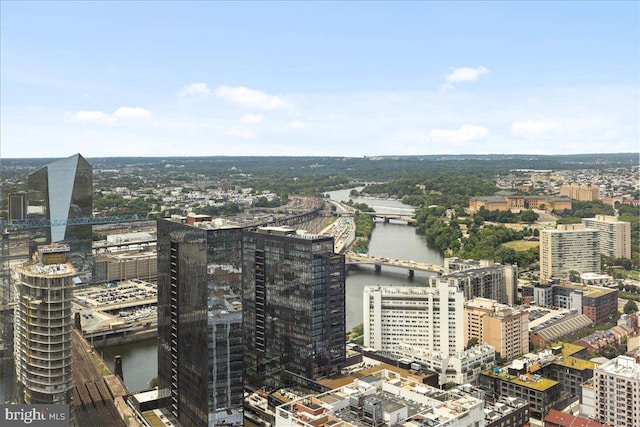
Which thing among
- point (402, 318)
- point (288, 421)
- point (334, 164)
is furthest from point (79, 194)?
point (334, 164)

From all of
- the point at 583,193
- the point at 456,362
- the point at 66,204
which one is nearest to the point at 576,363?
the point at 456,362

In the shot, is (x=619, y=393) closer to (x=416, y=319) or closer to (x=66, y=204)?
(x=416, y=319)

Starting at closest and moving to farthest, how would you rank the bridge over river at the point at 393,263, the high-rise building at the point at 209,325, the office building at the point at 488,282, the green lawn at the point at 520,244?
the high-rise building at the point at 209,325
the office building at the point at 488,282
the bridge over river at the point at 393,263
the green lawn at the point at 520,244

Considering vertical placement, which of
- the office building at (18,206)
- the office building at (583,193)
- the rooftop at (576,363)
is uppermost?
the office building at (18,206)

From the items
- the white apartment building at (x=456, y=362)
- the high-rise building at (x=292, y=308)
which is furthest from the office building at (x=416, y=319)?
the high-rise building at (x=292, y=308)

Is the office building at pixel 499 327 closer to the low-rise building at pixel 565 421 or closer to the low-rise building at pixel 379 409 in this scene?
the low-rise building at pixel 565 421

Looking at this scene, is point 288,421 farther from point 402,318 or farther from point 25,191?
point 25,191
